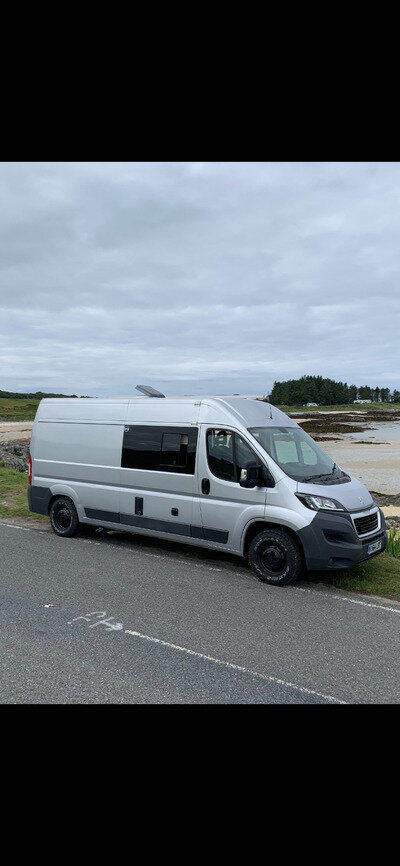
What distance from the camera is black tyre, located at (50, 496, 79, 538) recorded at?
9.37m

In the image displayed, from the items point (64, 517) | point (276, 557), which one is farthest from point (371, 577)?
point (64, 517)

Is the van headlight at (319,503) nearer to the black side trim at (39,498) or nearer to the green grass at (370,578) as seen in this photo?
the green grass at (370,578)

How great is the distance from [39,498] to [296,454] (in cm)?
520

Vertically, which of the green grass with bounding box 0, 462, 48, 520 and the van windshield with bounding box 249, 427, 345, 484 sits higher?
the van windshield with bounding box 249, 427, 345, 484

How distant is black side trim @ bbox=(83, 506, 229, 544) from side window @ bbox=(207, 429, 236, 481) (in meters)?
0.85

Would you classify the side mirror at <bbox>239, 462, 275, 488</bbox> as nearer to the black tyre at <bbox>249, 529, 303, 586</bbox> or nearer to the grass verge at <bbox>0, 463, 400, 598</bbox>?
the black tyre at <bbox>249, 529, 303, 586</bbox>

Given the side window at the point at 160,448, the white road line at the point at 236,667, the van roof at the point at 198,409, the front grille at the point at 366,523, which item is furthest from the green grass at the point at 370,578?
the white road line at the point at 236,667

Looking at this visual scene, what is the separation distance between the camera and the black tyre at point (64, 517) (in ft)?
30.7

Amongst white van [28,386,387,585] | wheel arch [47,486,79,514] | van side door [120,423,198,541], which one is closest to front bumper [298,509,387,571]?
white van [28,386,387,585]

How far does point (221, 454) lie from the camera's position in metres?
7.65

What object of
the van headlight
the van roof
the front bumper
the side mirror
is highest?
the van roof
